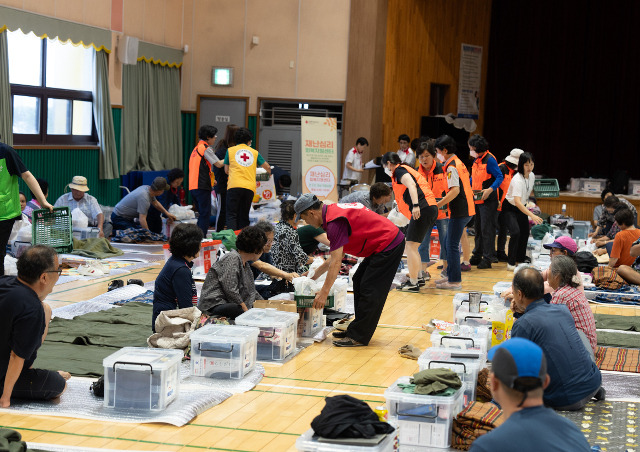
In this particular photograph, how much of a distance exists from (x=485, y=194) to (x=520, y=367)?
8299 mm

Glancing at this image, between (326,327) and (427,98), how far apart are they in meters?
10.7

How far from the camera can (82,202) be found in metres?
11.2

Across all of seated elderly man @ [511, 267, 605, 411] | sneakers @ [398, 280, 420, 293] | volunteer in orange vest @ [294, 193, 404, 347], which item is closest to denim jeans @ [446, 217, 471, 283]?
sneakers @ [398, 280, 420, 293]

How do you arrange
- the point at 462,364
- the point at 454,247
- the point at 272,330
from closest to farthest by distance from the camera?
the point at 462,364, the point at 272,330, the point at 454,247

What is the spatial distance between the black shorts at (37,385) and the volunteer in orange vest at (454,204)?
5.06 meters

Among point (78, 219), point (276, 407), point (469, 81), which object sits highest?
point (469, 81)

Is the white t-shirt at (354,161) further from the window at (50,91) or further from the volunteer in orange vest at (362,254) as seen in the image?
the volunteer in orange vest at (362,254)

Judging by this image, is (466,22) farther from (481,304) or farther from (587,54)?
(481,304)

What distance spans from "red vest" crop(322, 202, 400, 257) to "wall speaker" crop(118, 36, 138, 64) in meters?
8.37

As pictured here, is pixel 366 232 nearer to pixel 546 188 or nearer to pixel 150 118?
pixel 150 118

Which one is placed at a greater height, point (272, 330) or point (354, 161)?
point (354, 161)

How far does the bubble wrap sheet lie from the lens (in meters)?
4.63

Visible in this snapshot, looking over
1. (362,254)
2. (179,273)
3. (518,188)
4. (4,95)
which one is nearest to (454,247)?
(518,188)

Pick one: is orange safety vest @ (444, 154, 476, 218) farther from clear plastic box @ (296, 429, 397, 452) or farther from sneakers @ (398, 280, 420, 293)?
clear plastic box @ (296, 429, 397, 452)
